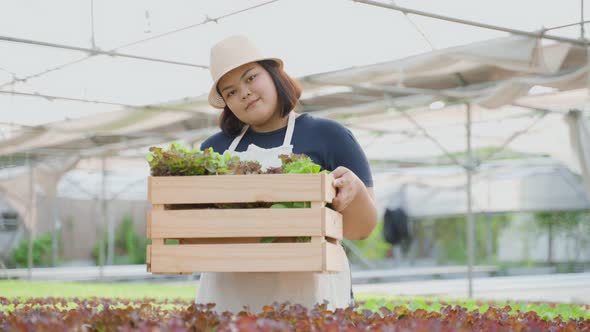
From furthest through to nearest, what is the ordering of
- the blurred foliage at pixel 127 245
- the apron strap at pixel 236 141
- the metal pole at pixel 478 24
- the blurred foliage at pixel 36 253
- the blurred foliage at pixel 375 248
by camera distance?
the blurred foliage at pixel 375 248
the blurred foliage at pixel 127 245
the blurred foliage at pixel 36 253
the metal pole at pixel 478 24
the apron strap at pixel 236 141

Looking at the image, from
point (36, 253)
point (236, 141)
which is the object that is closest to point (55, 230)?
point (36, 253)

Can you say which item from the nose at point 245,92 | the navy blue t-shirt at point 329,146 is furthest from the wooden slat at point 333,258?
the nose at point 245,92

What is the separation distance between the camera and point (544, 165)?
61.3 feet

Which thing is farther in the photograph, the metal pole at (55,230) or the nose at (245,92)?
the metal pole at (55,230)

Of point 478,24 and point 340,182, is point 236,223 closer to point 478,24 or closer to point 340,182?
point 340,182

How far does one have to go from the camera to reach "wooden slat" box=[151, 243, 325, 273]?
82.2 inches

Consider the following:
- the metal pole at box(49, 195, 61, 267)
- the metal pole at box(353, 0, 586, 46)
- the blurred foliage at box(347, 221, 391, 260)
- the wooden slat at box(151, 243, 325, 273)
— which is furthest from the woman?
the blurred foliage at box(347, 221, 391, 260)

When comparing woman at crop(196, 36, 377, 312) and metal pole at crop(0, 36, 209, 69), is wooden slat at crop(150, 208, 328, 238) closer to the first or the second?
woman at crop(196, 36, 377, 312)

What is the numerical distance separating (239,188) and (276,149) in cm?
45

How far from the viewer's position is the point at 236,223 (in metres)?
2.15

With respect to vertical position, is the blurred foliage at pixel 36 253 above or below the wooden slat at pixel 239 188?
below

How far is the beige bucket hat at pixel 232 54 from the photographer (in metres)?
2.52

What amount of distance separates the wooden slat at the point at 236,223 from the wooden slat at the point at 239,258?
0.13 ft

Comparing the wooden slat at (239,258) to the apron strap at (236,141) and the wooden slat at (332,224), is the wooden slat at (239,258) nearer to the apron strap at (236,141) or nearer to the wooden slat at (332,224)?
the wooden slat at (332,224)
